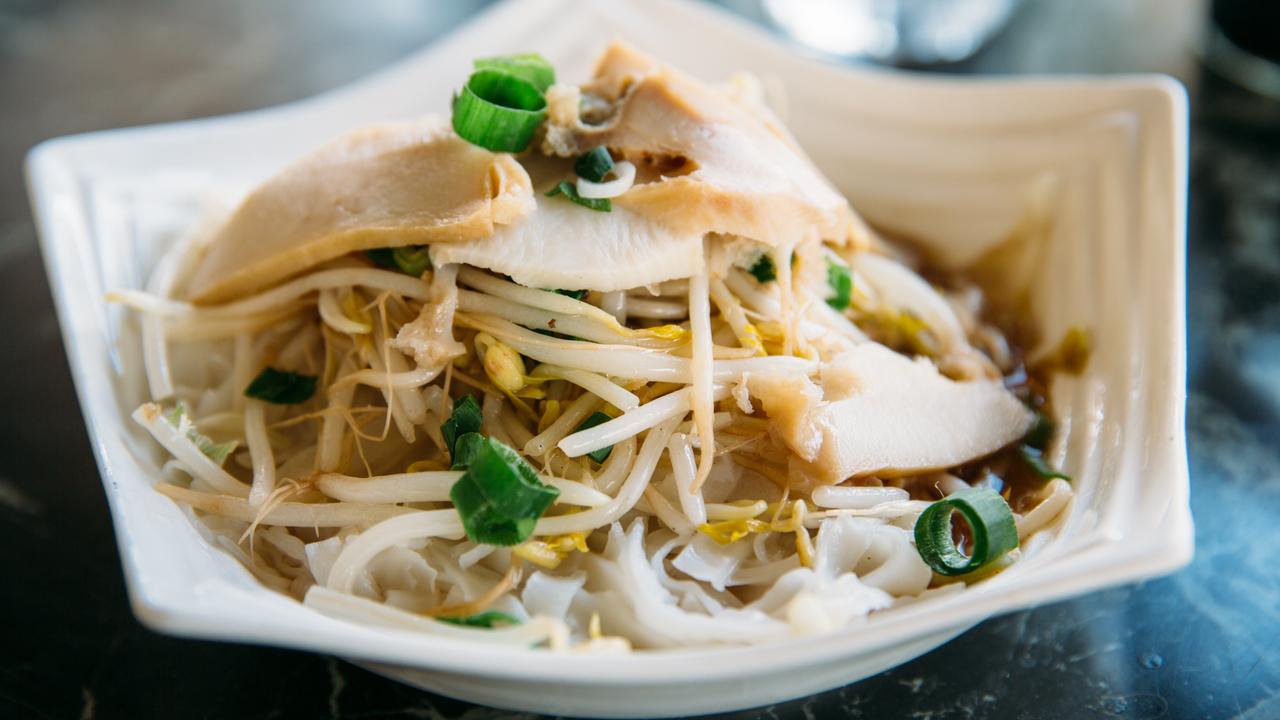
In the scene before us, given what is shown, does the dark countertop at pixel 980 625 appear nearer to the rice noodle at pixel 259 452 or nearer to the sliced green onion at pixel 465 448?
the rice noodle at pixel 259 452

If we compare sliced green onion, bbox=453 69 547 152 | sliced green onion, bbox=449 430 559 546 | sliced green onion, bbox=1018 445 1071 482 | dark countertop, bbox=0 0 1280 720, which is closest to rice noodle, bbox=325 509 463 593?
sliced green onion, bbox=449 430 559 546

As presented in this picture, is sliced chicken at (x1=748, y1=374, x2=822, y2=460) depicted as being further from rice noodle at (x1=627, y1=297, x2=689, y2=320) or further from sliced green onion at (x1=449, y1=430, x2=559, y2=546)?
sliced green onion at (x1=449, y1=430, x2=559, y2=546)

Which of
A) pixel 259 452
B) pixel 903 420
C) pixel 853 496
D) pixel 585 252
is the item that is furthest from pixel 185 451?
pixel 903 420

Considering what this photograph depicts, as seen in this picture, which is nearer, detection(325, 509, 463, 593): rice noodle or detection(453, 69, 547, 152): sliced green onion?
detection(325, 509, 463, 593): rice noodle

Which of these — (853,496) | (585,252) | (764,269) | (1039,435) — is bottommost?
(1039,435)

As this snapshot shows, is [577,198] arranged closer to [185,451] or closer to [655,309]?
[655,309]

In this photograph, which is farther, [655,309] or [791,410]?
[655,309]

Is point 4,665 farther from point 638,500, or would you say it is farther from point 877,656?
point 877,656
